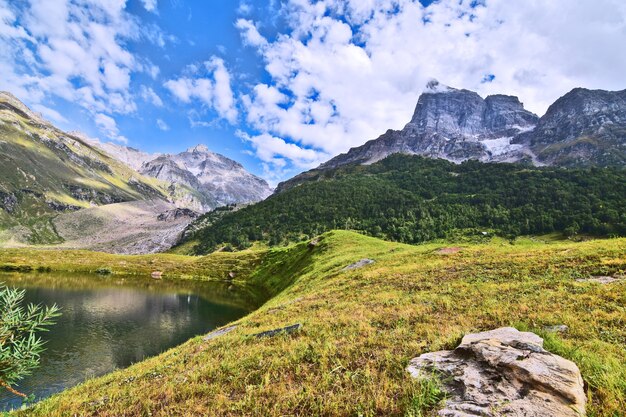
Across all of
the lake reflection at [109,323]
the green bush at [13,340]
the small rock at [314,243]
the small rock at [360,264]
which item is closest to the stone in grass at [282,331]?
the lake reflection at [109,323]

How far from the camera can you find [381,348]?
45.7 ft

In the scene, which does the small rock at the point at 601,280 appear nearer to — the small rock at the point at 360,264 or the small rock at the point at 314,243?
the small rock at the point at 360,264

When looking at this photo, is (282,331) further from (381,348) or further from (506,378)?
(506,378)

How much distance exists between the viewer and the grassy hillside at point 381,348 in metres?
9.82

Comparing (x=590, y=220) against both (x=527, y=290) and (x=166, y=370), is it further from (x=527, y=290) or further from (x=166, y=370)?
(x=166, y=370)

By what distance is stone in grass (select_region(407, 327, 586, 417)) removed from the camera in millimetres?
7566

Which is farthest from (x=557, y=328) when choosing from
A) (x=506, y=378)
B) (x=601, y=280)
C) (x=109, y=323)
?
(x=109, y=323)

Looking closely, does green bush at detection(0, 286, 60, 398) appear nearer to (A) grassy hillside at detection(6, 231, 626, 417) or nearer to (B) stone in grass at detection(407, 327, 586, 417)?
(A) grassy hillside at detection(6, 231, 626, 417)

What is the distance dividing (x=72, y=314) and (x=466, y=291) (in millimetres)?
67876

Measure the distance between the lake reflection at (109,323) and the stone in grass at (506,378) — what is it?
19602 mm

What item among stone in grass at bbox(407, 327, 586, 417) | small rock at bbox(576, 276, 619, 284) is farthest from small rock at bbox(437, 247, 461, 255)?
stone in grass at bbox(407, 327, 586, 417)

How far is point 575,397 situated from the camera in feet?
24.4

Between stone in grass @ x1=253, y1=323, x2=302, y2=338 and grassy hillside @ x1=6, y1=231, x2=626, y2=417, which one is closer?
grassy hillside @ x1=6, y1=231, x2=626, y2=417

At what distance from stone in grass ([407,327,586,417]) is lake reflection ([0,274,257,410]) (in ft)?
64.3
